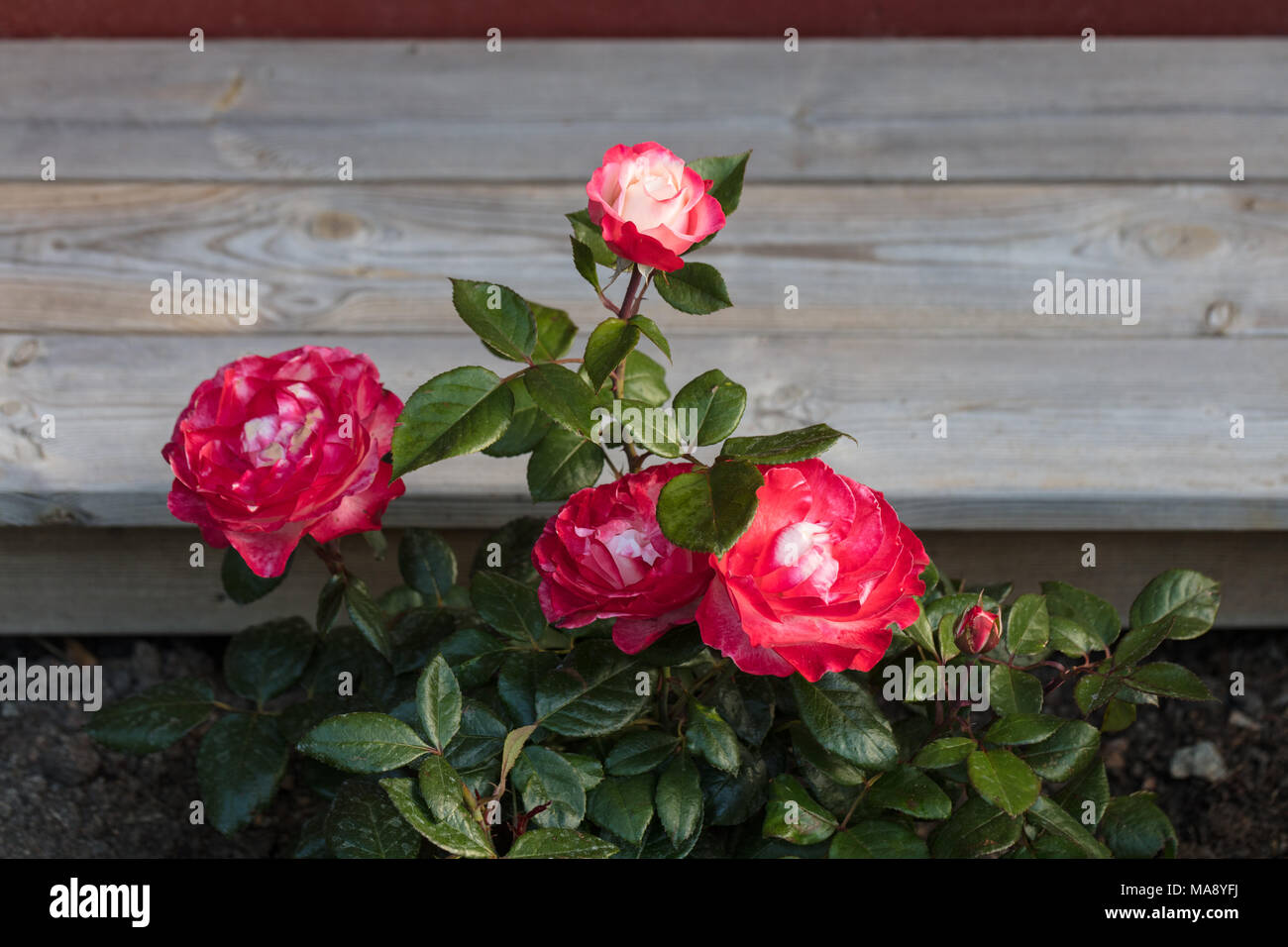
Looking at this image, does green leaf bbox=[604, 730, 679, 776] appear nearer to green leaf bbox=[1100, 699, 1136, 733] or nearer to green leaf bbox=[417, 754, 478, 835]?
green leaf bbox=[417, 754, 478, 835]

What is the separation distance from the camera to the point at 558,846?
718 mm

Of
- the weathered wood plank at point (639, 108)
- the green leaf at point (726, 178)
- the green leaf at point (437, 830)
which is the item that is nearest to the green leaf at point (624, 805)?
the green leaf at point (437, 830)

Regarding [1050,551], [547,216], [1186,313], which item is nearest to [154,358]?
[547,216]

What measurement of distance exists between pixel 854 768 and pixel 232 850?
831mm

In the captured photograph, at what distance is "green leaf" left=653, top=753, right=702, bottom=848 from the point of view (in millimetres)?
790

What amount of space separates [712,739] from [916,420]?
664 millimetres

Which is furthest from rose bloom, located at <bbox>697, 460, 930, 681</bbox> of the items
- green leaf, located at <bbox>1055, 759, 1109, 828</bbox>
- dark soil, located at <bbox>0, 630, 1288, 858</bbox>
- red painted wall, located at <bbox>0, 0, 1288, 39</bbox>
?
red painted wall, located at <bbox>0, 0, 1288, 39</bbox>

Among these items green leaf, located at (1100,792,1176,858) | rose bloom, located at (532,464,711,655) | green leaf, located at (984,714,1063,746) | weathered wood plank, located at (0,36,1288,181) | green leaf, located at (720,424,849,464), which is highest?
weathered wood plank, located at (0,36,1288,181)

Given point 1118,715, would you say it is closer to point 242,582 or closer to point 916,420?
point 916,420

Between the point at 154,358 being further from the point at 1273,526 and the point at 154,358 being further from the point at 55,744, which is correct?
the point at 1273,526

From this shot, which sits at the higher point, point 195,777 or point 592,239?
point 592,239

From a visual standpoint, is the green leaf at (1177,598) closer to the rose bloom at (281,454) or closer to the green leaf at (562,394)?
the green leaf at (562,394)

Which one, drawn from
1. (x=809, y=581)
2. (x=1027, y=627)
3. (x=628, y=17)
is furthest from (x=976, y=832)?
(x=628, y=17)

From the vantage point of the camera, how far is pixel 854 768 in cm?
84
